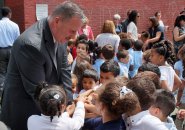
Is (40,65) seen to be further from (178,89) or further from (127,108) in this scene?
(178,89)

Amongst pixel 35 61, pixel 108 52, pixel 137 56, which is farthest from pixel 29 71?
pixel 137 56

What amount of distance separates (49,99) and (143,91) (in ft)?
2.55

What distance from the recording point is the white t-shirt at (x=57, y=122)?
3.42 m

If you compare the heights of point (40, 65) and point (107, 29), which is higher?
point (40, 65)

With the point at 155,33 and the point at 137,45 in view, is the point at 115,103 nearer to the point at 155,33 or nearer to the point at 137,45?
the point at 137,45

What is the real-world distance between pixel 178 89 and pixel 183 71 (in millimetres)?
285

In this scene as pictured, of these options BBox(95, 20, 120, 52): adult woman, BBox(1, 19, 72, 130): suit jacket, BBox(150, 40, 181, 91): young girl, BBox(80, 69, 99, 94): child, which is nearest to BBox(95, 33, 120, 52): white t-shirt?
BBox(95, 20, 120, 52): adult woman

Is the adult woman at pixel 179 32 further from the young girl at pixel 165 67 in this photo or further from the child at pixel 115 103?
the child at pixel 115 103

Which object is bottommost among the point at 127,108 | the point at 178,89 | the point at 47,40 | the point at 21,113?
the point at 178,89

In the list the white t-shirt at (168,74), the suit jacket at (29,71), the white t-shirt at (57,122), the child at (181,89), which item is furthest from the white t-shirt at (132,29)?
the white t-shirt at (57,122)

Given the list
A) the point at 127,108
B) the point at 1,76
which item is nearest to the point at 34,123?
the point at 127,108

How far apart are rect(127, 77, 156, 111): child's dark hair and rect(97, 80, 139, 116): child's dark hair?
32cm

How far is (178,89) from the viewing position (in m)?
6.20

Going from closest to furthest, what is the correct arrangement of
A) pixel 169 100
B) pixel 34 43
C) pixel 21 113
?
pixel 34 43, pixel 21 113, pixel 169 100
